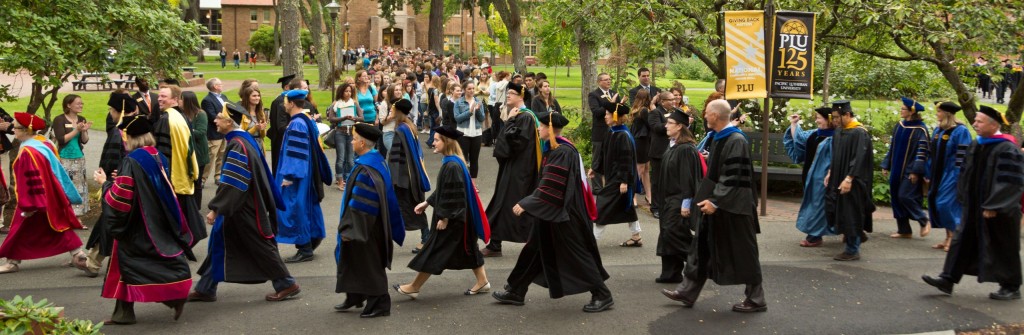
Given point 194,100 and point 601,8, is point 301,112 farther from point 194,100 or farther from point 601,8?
point 601,8

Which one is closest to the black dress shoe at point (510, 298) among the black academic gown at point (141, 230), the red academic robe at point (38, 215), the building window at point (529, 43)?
the black academic gown at point (141, 230)

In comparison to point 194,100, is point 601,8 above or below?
above

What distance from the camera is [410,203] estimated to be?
10.5 metres

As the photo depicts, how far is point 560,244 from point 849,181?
3697 mm

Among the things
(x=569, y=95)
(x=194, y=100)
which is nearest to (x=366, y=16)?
(x=569, y=95)

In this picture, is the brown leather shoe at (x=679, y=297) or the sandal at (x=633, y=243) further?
the sandal at (x=633, y=243)

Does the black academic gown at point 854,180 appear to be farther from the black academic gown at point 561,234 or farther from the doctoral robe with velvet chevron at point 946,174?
the black academic gown at point 561,234

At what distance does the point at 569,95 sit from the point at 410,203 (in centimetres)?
2789

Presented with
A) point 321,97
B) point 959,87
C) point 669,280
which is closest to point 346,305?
point 669,280

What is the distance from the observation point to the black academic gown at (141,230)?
7242mm

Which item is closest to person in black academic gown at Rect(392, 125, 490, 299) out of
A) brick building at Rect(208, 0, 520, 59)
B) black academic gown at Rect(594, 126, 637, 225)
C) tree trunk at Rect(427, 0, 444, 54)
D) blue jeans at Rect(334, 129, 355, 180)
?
black academic gown at Rect(594, 126, 637, 225)

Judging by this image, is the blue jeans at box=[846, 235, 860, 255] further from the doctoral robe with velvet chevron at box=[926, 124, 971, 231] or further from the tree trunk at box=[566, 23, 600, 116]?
the tree trunk at box=[566, 23, 600, 116]

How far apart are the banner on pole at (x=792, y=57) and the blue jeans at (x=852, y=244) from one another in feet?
9.58

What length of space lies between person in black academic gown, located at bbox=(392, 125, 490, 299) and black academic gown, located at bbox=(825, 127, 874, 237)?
13.3 ft
